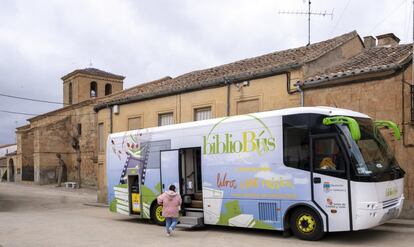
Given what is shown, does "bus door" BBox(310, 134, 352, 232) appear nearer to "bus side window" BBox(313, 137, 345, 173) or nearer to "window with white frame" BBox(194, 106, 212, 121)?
"bus side window" BBox(313, 137, 345, 173)

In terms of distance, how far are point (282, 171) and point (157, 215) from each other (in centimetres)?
509

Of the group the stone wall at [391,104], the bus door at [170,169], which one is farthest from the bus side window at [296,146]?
the stone wall at [391,104]

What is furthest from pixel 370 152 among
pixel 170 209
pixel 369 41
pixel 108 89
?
pixel 108 89

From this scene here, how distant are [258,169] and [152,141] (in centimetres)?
440

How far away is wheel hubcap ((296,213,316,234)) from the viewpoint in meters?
10.4

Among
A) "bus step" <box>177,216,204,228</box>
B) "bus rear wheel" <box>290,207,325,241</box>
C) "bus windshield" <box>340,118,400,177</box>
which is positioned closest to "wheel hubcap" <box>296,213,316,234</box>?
"bus rear wheel" <box>290,207,325,241</box>

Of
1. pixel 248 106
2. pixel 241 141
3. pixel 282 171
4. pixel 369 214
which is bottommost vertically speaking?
pixel 369 214

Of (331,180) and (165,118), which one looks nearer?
(331,180)

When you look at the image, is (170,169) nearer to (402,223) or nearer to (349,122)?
(349,122)

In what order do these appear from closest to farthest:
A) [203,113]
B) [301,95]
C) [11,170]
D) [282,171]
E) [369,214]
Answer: [369,214], [282,171], [301,95], [203,113], [11,170]

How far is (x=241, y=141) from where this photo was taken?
11898mm

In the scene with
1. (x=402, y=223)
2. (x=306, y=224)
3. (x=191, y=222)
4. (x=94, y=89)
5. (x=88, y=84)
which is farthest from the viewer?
(x=94, y=89)

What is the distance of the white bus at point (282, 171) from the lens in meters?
9.79

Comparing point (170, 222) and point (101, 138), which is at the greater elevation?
point (101, 138)
